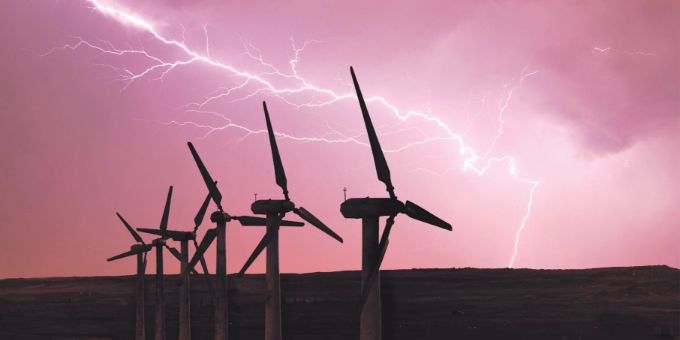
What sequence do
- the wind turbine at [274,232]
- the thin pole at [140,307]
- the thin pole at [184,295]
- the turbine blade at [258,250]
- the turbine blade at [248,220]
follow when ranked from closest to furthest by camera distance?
the turbine blade at [258,250], the wind turbine at [274,232], the turbine blade at [248,220], the thin pole at [184,295], the thin pole at [140,307]

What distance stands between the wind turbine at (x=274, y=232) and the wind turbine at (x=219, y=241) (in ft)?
3.94

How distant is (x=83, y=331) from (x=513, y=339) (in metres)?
26.8

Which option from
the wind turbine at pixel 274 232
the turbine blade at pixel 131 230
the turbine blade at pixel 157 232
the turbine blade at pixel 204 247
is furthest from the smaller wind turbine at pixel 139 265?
the wind turbine at pixel 274 232

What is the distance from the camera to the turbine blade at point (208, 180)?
27141 millimetres

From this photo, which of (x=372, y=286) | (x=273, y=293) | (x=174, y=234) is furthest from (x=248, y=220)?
(x=372, y=286)

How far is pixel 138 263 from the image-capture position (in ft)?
126

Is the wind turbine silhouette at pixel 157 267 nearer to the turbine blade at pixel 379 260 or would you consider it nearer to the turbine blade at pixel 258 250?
the turbine blade at pixel 258 250

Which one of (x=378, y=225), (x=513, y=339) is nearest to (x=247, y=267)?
(x=378, y=225)

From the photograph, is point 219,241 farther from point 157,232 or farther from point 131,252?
point 131,252

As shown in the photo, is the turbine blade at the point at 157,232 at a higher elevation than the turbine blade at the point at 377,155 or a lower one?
higher

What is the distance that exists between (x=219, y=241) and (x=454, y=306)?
1734cm

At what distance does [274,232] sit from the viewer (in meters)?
24.7

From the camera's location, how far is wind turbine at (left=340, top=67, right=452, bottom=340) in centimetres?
1555

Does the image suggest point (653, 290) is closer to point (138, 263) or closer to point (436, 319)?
point (436, 319)
